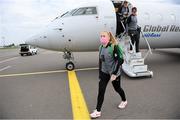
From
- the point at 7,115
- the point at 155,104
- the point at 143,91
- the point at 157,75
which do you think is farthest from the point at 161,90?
the point at 7,115

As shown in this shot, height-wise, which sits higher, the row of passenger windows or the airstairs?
the row of passenger windows

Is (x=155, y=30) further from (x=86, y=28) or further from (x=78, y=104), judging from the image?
(x=78, y=104)

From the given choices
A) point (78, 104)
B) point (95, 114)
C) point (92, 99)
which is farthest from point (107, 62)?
point (92, 99)

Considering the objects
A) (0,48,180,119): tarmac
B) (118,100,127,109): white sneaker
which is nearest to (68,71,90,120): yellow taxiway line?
(0,48,180,119): tarmac

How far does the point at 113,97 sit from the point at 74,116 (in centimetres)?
167

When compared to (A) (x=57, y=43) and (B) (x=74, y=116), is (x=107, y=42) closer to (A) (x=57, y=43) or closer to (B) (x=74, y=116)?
(B) (x=74, y=116)

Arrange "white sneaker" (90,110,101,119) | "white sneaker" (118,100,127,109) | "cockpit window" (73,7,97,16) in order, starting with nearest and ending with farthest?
"white sneaker" (90,110,101,119) → "white sneaker" (118,100,127,109) → "cockpit window" (73,7,97,16)

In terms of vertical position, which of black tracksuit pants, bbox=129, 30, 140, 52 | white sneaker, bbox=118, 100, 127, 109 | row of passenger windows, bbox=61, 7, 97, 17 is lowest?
white sneaker, bbox=118, 100, 127, 109

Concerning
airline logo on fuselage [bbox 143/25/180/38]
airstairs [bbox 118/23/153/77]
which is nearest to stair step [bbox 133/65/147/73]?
airstairs [bbox 118/23/153/77]

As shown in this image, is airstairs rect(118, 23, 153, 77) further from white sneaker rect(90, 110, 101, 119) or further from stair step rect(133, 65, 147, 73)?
white sneaker rect(90, 110, 101, 119)

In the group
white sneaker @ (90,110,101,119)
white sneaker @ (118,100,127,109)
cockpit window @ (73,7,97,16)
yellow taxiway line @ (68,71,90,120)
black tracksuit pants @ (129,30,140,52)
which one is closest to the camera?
white sneaker @ (90,110,101,119)

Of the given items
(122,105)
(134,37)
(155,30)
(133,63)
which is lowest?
(122,105)

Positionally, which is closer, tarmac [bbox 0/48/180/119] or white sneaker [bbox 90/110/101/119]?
white sneaker [bbox 90/110/101/119]

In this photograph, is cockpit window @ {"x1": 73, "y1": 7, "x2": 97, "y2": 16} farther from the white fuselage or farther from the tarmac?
the tarmac
